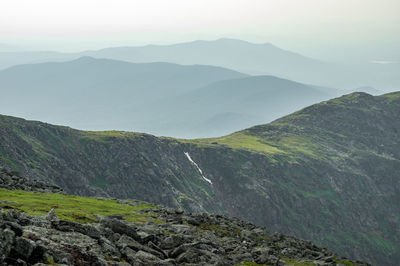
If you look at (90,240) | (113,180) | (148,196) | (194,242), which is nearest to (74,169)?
(113,180)

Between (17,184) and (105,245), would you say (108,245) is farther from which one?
(17,184)

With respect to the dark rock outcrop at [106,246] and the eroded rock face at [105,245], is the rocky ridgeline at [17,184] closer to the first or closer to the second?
the dark rock outcrop at [106,246]

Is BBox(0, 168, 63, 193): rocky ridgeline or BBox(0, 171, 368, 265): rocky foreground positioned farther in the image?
BBox(0, 168, 63, 193): rocky ridgeline

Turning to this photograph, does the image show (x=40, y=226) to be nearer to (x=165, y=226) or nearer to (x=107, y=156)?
(x=165, y=226)

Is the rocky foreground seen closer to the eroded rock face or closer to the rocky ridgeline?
the eroded rock face

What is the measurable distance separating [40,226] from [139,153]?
161 metres

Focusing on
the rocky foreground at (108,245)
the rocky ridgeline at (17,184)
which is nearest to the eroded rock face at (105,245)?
the rocky foreground at (108,245)

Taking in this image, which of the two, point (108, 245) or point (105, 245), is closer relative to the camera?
point (105, 245)

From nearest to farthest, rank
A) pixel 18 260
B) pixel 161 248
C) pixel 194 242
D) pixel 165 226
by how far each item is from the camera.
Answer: pixel 18 260 → pixel 161 248 → pixel 194 242 → pixel 165 226

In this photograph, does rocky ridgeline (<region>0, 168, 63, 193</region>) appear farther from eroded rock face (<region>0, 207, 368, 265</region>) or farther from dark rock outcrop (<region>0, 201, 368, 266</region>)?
eroded rock face (<region>0, 207, 368, 265</region>)

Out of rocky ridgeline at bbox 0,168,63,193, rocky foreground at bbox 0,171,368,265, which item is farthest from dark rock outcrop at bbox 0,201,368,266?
rocky ridgeline at bbox 0,168,63,193

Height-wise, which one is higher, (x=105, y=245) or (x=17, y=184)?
(x=17, y=184)

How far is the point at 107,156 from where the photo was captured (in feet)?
608

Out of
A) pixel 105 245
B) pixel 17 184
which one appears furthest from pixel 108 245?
pixel 17 184
